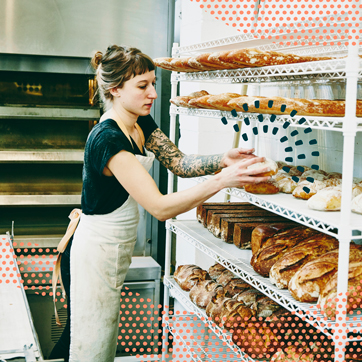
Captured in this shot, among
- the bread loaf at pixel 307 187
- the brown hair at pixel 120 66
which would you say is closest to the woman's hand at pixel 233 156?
the bread loaf at pixel 307 187

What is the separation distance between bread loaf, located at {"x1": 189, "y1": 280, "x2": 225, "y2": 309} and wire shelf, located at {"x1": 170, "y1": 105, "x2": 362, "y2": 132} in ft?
2.65

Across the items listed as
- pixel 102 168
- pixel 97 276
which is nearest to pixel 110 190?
pixel 102 168

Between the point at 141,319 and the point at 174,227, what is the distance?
0.80 m

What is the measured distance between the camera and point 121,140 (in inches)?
66.9

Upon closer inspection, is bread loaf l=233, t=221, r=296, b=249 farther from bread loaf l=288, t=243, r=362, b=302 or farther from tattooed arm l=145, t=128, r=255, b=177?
bread loaf l=288, t=243, r=362, b=302

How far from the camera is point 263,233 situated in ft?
6.45

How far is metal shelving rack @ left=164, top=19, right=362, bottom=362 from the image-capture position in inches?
52.9

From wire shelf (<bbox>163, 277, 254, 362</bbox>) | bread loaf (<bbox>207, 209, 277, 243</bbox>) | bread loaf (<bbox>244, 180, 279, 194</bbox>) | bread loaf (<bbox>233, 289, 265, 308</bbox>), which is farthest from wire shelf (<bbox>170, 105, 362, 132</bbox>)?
wire shelf (<bbox>163, 277, 254, 362</bbox>)

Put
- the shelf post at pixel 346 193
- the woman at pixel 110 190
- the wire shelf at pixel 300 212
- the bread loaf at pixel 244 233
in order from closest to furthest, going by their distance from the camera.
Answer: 1. the shelf post at pixel 346 193
2. the wire shelf at pixel 300 212
3. the woman at pixel 110 190
4. the bread loaf at pixel 244 233

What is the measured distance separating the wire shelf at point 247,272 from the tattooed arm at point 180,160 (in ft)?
1.21

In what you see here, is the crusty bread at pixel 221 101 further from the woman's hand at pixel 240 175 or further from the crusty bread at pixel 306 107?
the woman's hand at pixel 240 175

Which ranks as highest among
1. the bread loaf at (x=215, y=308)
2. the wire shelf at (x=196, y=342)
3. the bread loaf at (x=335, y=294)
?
the bread loaf at (x=335, y=294)

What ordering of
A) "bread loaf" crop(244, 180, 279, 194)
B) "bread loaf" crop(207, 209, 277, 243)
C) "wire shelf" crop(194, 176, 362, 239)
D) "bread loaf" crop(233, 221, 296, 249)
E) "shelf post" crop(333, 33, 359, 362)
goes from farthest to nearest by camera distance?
1. "bread loaf" crop(207, 209, 277, 243)
2. "bread loaf" crop(233, 221, 296, 249)
3. "bread loaf" crop(244, 180, 279, 194)
4. "wire shelf" crop(194, 176, 362, 239)
5. "shelf post" crop(333, 33, 359, 362)

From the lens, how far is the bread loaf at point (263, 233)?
77.1 inches
